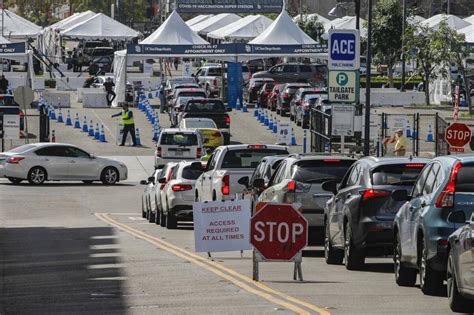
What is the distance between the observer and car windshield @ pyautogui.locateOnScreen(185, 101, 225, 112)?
184ft

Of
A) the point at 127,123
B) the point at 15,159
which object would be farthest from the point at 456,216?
the point at 127,123

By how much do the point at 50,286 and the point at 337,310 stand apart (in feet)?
14.6

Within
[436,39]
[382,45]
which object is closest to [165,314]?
[436,39]

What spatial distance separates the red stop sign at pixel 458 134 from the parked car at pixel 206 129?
1662 cm

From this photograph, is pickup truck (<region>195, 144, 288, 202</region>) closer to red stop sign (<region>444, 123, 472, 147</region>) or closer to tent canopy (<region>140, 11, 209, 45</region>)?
red stop sign (<region>444, 123, 472, 147</region>)

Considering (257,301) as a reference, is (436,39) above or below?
above

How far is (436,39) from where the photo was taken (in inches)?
2645

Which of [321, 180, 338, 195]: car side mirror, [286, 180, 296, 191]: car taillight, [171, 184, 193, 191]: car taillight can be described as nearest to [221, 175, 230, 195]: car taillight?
[171, 184, 193, 191]: car taillight

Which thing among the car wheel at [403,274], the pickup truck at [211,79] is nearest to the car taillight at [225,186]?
the car wheel at [403,274]

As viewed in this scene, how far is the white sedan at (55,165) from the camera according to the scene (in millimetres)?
45719

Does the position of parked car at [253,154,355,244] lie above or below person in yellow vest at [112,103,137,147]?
below

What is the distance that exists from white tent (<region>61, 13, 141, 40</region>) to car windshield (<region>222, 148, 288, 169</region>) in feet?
194

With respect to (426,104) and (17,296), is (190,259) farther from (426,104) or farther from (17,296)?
(426,104)

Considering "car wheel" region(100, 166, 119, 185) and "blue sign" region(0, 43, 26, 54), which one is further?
"blue sign" region(0, 43, 26, 54)
